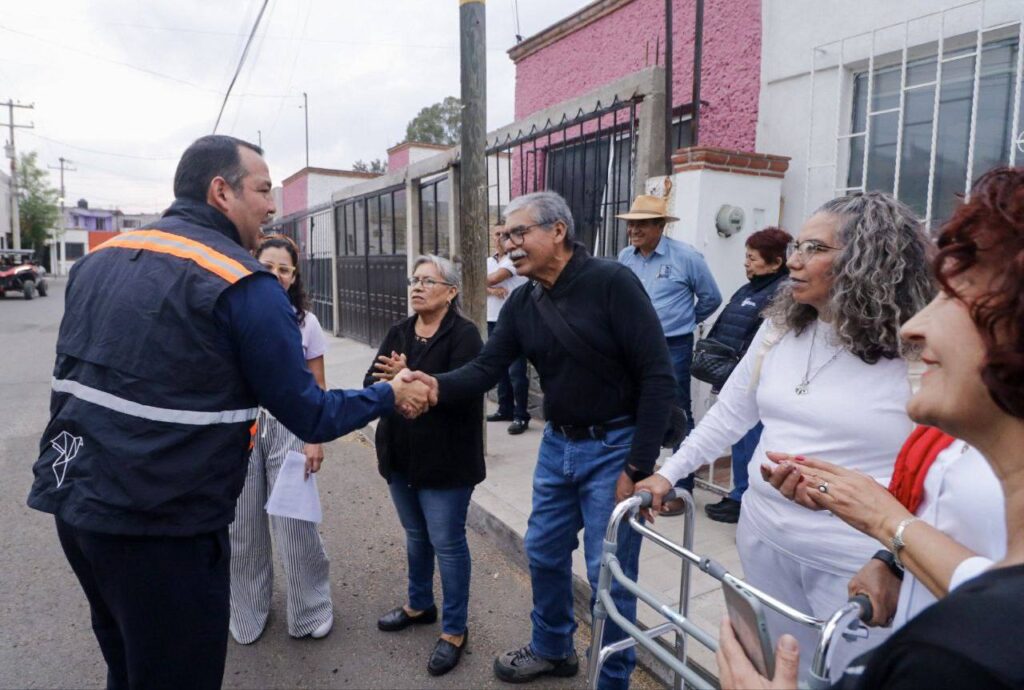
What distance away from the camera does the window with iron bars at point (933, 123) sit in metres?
4.17

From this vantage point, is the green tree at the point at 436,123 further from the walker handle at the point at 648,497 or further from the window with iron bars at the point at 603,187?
the walker handle at the point at 648,497

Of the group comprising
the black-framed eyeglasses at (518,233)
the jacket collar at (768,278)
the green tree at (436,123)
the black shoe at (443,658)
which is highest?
the green tree at (436,123)

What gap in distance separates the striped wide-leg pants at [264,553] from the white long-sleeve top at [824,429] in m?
1.95

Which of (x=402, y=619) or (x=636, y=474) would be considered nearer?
(x=636, y=474)

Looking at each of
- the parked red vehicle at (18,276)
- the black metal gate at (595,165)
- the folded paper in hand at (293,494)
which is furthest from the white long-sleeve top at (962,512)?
the parked red vehicle at (18,276)

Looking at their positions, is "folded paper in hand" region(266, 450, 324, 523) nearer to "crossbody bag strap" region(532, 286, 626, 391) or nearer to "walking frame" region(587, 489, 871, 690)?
"crossbody bag strap" region(532, 286, 626, 391)

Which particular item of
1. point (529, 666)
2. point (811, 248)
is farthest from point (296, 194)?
point (811, 248)

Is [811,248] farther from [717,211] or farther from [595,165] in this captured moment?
[595,165]

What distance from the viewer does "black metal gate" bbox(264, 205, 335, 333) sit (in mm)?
14523

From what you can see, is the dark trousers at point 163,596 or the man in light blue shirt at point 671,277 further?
the man in light blue shirt at point 671,277

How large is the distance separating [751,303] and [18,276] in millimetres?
29195

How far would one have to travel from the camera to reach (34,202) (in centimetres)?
4750

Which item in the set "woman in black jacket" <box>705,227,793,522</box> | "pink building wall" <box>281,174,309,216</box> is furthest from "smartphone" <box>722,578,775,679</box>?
"pink building wall" <box>281,174,309,216</box>

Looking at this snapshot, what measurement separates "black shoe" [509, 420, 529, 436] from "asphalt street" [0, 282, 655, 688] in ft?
4.72
